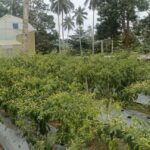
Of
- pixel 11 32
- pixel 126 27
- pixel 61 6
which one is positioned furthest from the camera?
pixel 61 6

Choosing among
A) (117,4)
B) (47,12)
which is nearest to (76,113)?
(117,4)

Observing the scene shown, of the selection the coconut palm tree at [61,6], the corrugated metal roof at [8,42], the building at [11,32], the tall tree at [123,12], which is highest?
the coconut palm tree at [61,6]

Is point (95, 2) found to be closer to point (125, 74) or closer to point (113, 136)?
point (125, 74)

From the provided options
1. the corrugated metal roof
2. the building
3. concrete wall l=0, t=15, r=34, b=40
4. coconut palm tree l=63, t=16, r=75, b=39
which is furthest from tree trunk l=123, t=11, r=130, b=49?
coconut palm tree l=63, t=16, r=75, b=39

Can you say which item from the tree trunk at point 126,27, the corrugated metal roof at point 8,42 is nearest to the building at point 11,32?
the corrugated metal roof at point 8,42

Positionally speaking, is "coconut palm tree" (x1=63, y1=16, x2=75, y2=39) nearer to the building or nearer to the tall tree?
the tall tree

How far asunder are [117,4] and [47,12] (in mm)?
15523

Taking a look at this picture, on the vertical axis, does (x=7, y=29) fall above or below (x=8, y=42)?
above

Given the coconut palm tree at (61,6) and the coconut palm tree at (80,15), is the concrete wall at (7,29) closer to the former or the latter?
the coconut palm tree at (61,6)

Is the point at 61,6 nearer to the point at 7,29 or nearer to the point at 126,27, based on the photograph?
the point at 126,27

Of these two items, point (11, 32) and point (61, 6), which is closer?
point (11, 32)

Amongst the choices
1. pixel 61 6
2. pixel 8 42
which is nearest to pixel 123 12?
pixel 8 42

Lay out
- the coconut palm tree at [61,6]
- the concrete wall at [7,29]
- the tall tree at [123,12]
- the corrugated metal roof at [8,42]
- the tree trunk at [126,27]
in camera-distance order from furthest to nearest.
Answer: the coconut palm tree at [61,6] < the tree trunk at [126,27] < the tall tree at [123,12] < the concrete wall at [7,29] < the corrugated metal roof at [8,42]

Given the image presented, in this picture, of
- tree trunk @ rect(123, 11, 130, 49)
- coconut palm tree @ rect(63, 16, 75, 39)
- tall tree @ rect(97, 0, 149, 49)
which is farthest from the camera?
coconut palm tree @ rect(63, 16, 75, 39)
